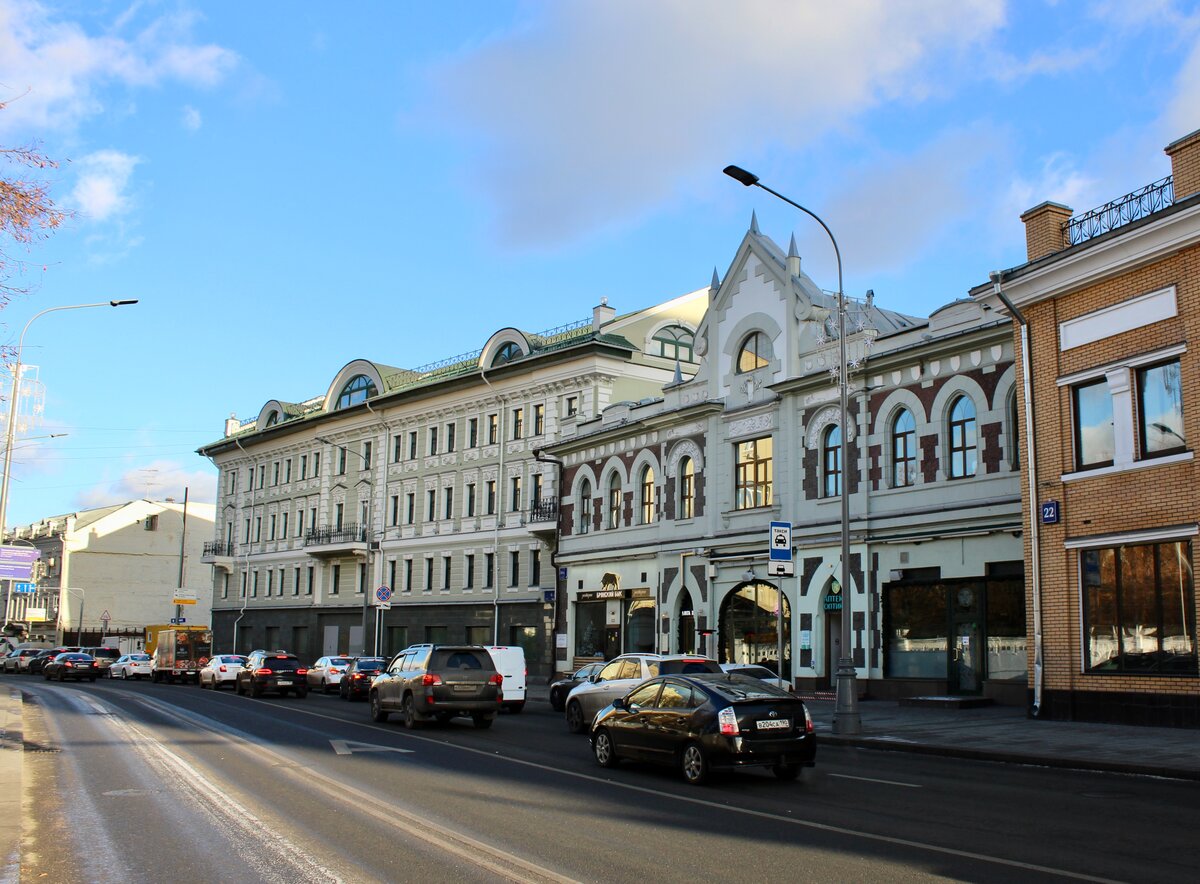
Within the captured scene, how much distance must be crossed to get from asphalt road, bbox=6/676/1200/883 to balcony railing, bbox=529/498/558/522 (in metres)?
26.5

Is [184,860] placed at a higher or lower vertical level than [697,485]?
lower

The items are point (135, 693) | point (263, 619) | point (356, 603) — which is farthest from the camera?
point (263, 619)

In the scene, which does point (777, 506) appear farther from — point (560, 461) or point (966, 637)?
point (560, 461)

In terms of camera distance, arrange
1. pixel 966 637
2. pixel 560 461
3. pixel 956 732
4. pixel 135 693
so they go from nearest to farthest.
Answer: pixel 956 732 < pixel 966 637 < pixel 135 693 < pixel 560 461

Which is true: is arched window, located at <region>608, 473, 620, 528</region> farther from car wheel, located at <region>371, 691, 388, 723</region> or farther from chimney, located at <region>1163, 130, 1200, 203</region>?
chimney, located at <region>1163, 130, 1200, 203</region>

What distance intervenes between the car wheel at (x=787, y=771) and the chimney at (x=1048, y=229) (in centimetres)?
1263

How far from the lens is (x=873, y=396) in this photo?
99.1 feet

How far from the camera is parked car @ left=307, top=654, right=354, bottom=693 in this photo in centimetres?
4147

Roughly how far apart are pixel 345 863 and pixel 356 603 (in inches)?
2058

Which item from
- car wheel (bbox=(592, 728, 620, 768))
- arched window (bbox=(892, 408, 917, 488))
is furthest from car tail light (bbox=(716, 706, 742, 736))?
arched window (bbox=(892, 408, 917, 488))

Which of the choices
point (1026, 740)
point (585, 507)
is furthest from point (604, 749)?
point (585, 507)

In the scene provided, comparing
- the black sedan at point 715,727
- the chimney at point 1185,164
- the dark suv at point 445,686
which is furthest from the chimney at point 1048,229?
the dark suv at point 445,686

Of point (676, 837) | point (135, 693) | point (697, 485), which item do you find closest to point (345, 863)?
point (676, 837)

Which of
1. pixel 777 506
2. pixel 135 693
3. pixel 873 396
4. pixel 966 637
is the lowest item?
pixel 135 693
